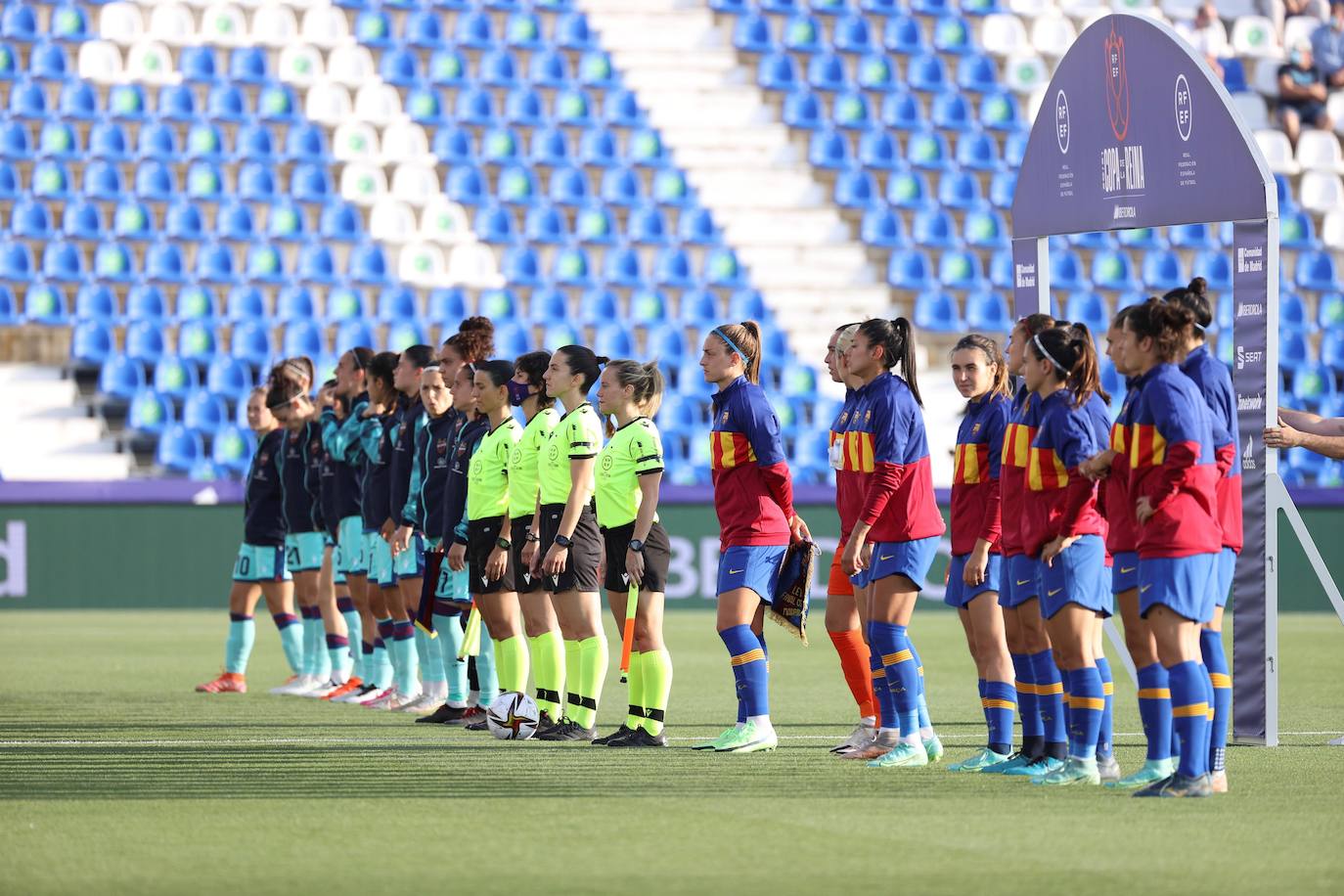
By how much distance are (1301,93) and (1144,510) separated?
2231 cm

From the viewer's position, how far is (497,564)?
386 inches

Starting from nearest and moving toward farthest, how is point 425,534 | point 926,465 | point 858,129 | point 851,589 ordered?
point 926,465, point 851,589, point 425,534, point 858,129

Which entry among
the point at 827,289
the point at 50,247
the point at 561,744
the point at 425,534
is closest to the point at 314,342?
the point at 50,247

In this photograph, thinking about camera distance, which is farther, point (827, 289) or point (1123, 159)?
point (827, 289)

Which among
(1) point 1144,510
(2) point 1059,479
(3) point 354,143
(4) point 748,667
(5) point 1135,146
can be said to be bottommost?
(4) point 748,667

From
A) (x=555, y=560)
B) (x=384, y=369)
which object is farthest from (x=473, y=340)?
(x=555, y=560)

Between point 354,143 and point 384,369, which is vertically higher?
point 354,143

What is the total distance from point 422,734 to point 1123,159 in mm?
5019

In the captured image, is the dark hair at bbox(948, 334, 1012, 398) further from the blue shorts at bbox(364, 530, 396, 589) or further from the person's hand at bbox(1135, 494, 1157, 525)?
the blue shorts at bbox(364, 530, 396, 589)

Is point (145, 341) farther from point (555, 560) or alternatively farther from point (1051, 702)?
point (1051, 702)

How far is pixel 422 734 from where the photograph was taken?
10.1 metres

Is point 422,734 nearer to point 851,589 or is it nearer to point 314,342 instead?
point 851,589

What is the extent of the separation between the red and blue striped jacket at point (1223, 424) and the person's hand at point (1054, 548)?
705 millimetres

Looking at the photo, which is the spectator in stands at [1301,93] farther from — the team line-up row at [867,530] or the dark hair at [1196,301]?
the dark hair at [1196,301]
